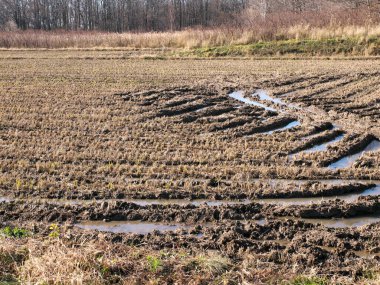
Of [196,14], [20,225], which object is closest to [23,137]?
[20,225]

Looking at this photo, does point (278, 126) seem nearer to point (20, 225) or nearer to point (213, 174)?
point (213, 174)

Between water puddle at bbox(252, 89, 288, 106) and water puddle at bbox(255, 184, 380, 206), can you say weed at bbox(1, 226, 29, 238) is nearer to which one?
water puddle at bbox(255, 184, 380, 206)

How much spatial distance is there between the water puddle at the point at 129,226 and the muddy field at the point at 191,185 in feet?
0.09

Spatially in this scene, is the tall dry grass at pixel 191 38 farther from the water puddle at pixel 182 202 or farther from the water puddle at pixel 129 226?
the water puddle at pixel 129 226

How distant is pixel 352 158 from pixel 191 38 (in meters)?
→ 23.5

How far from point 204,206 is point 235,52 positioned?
867 inches

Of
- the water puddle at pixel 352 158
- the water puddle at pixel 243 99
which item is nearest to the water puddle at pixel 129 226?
the water puddle at pixel 352 158

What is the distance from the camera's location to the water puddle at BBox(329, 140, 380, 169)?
8.87 m

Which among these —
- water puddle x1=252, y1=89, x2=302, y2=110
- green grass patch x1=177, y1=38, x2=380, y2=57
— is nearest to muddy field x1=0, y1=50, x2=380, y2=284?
water puddle x1=252, y1=89, x2=302, y2=110

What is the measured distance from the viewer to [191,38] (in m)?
31.5

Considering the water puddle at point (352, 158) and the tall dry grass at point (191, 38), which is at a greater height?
the tall dry grass at point (191, 38)

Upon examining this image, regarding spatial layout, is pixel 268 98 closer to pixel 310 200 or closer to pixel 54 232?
pixel 310 200

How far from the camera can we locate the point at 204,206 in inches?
274

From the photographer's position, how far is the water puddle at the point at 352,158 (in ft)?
29.1
